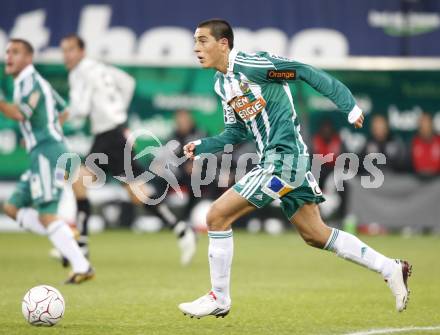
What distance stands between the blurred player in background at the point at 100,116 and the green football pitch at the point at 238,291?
53 cm

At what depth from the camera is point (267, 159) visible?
7.40m

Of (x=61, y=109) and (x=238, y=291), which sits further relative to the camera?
(x=61, y=109)

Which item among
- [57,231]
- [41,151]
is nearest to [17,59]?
[41,151]

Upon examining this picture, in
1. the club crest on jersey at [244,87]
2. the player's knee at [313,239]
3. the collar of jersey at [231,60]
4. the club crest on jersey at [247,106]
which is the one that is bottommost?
the player's knee at [313,239]

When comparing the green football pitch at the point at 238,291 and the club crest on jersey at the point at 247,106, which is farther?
the club crest on jersey at the point at 247,106

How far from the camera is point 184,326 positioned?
7246 millimetres

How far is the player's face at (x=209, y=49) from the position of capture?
7410 mm

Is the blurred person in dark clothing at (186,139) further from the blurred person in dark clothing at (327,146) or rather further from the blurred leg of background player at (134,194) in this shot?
the blurred leg of background player at (134,194)

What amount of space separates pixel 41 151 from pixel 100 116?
242 centimetres

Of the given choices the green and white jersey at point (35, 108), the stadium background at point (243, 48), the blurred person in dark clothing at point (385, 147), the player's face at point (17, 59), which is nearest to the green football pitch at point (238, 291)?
the green and white jersey at point (35, 108)

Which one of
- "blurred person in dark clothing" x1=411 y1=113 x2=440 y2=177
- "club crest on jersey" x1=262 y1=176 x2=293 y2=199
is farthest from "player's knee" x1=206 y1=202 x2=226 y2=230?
"blurred person in dark clothing" x1=411 y1=113 x2=440 y2=177

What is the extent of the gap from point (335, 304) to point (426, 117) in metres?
10.6

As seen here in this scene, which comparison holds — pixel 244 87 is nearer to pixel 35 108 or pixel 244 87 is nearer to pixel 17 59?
pixel 35 108

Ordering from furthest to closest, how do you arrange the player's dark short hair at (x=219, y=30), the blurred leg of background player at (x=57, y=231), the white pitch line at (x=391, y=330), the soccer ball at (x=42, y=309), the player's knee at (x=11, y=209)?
the player's knee at (x=11, y=209), the blurred leg of background player at (x=57, y=231), the player's dark short hair at (x=219, y=30), the soccer ball at (x=42, y=309), the white pitch line at (x=391, y=330)
